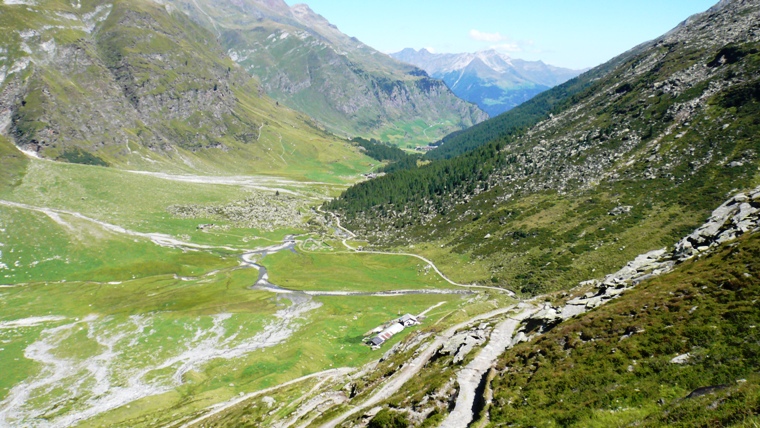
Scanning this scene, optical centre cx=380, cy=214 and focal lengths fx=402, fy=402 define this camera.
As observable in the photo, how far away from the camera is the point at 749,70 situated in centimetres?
13538

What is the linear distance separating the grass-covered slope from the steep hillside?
66612mm

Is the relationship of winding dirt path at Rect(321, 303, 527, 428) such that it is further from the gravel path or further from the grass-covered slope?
the grass-covered slope

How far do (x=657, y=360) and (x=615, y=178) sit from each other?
400ft

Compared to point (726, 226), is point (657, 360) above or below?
above

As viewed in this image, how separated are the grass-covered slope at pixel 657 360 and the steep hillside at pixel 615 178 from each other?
219 feet

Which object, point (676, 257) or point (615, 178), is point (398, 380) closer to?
point (676, 257)

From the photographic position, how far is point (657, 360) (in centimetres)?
2944

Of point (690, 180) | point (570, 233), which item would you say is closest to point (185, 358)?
point (570, 233)

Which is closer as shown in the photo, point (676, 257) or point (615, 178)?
point (676, 257)

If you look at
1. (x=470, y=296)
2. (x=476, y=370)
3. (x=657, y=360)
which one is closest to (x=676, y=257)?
(x=657, y=360)

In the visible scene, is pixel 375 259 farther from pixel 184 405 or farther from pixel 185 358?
pixel 184 405

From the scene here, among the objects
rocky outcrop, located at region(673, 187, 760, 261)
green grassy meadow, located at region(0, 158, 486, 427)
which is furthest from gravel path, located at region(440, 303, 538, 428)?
rocky outcrop, located at region(673, 187, 760, 261)

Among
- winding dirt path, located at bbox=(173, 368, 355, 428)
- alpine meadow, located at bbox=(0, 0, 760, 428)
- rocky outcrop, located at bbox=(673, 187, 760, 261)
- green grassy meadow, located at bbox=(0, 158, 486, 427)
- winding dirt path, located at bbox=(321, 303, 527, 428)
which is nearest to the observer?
alpine meadow, located at bbox=(0, 0, 760, 428)

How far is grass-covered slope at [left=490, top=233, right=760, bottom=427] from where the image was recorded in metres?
21.6
